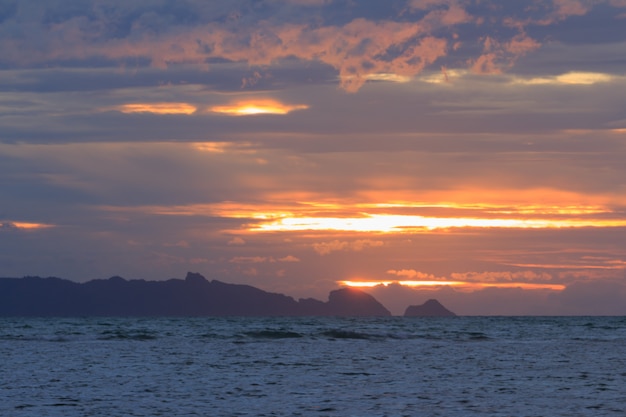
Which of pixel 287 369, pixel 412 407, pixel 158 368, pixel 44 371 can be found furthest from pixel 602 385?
pixel 44 371

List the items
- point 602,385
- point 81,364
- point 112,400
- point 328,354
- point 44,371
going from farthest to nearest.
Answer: point 328,354 → point 81,364 → point 44,371 → point 602,385 → point 112,400

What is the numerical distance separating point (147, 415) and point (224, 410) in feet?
9.34

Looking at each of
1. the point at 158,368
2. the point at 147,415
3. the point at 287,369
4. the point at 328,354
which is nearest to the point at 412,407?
the point at 147,415

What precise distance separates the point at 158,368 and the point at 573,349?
3715 centimetres

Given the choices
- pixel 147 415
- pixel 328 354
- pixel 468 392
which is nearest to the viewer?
pixel 147 415

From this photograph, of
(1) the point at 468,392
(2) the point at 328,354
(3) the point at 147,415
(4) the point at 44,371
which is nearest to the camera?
(3) the point at 147,415

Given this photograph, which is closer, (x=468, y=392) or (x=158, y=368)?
(x=468, y=392)

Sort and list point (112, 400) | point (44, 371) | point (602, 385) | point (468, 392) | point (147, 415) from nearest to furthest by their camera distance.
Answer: point (147, 415) < point (112, 400) < point (468, 392) < point (602, 385) < point (44, 371)

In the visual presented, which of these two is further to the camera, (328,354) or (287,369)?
(328,354)

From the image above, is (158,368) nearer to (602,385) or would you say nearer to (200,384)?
(200,384)

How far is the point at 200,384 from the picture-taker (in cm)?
4044

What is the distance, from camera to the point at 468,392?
3681 cm

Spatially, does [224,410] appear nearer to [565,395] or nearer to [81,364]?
[565,395]

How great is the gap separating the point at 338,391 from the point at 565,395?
962 cm
